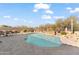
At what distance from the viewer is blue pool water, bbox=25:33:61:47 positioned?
4461 mm

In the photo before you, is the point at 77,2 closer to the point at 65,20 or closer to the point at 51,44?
the point at 65,20

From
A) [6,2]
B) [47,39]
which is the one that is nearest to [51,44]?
[47,39]

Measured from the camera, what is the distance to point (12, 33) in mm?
4477

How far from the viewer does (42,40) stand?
446 cm

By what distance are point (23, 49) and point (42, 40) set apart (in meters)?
0.21

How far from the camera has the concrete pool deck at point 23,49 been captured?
14.6 ft

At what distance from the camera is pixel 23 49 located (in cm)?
446

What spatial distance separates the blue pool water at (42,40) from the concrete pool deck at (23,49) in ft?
0.13

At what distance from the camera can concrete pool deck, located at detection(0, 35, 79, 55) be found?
4.44 meters

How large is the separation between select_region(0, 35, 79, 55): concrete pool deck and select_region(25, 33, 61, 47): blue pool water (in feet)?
0.13

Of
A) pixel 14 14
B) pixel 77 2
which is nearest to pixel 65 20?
pixel 77 2
